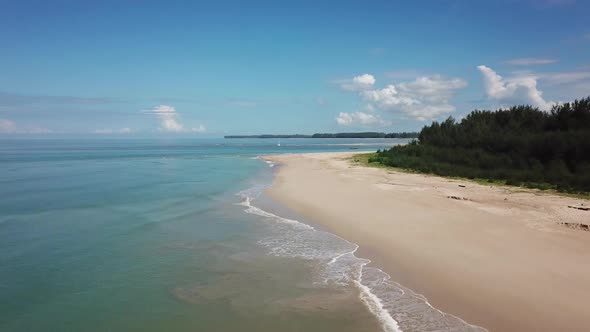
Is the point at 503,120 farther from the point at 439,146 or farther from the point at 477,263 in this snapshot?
the point at 477,263

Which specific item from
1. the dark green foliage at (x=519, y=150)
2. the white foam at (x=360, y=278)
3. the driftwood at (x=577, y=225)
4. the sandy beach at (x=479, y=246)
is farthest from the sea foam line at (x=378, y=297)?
the dark green foliage at (x=519, y=150)

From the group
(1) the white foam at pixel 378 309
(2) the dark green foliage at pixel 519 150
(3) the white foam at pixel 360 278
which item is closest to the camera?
(1) the white foam at pixel 378 309

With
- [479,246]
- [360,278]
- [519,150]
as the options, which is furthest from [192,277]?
[519,150]

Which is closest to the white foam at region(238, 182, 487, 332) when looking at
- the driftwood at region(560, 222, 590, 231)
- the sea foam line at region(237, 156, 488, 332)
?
the sea foam line at region(237, 156, 488, 332)

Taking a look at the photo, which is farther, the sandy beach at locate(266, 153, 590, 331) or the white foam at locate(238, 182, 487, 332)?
the sandy beach at locate(266, 153, 590, 331)

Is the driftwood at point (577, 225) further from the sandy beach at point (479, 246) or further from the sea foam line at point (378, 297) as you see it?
the sea foam line at point (378, 297)

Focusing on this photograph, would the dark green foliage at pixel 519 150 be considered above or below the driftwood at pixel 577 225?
above

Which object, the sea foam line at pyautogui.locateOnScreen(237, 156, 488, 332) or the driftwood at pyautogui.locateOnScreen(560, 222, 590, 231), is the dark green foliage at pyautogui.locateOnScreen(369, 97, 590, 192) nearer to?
the driftwood at pyautogui.locateOnScreen(560, 222, 590, 231)
